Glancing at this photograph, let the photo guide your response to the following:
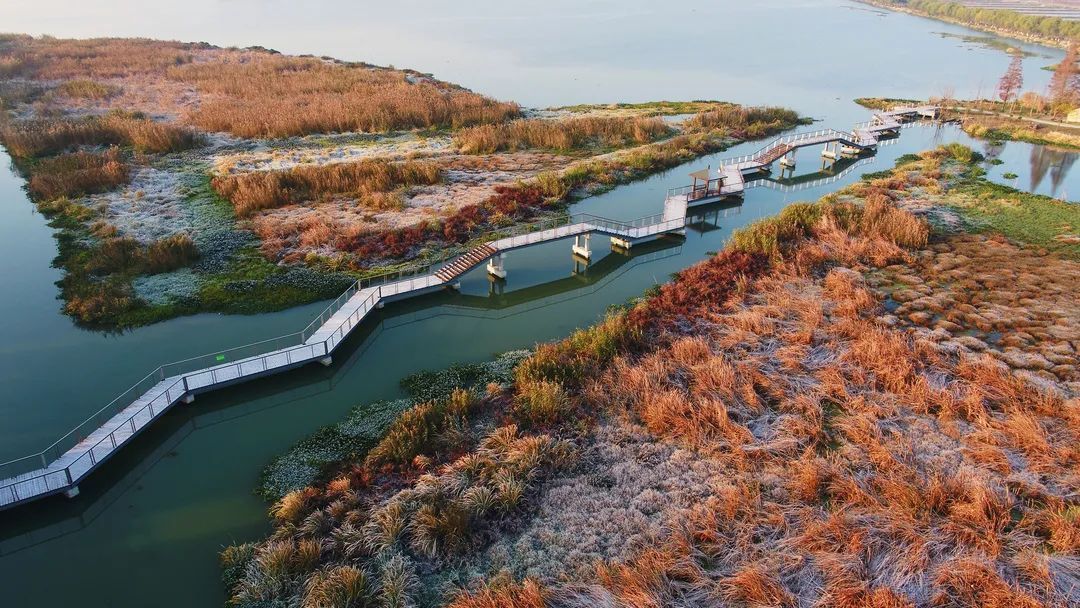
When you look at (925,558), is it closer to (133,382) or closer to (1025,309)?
(1025,309)

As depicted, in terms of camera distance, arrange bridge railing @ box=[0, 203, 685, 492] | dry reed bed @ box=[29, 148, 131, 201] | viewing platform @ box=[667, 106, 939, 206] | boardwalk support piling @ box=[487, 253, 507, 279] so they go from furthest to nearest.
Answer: viewing platform @ box=[667, 106, 939, 206] < dry reed bed @ box=[29, 148, 131, 201] < boardwalk support piling @ box=[487, 253, 507, 279] < bridge railing @ box=[0, 203, 685, 492]

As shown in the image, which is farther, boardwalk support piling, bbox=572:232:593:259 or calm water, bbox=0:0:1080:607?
boardwalk support piling, bbox=572:232:593:259

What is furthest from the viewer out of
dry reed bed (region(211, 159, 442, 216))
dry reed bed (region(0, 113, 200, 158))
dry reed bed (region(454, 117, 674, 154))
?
dry reed bed (region(454, 117, 674, 154))

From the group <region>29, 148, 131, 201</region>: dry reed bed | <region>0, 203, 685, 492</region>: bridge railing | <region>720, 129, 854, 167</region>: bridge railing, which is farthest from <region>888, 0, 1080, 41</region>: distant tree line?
<region>29, 148, 131, 201</region>: dry reed bed

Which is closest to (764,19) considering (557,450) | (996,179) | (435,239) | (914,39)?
(914,39)

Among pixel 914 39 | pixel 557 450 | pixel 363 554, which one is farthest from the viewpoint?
pixel 914 39

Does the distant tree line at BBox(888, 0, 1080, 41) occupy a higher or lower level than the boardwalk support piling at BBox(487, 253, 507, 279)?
higher

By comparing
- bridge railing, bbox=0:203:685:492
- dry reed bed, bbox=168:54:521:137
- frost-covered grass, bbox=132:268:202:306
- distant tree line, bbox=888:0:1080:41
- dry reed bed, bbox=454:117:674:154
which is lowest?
bridge railing, bbox=0:203:685:492

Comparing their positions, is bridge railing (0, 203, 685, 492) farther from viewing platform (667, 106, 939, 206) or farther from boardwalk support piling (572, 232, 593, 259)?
viewing platform (667, 106, 939, 206)
